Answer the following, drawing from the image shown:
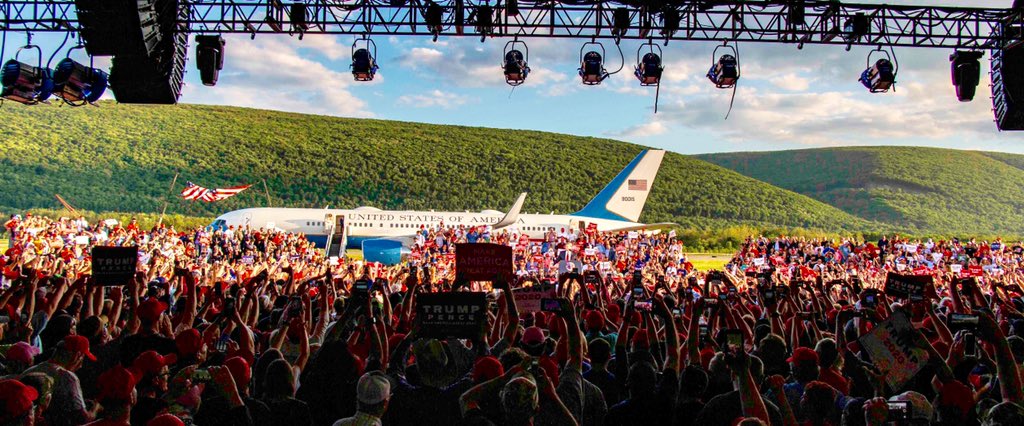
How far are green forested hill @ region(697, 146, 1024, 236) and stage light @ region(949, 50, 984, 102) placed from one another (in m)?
91.8

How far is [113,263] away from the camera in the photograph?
751 cm

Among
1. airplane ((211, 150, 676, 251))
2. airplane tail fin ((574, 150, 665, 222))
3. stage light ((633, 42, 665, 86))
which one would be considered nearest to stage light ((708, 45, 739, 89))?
stage light ((633, 42, 665, 86))

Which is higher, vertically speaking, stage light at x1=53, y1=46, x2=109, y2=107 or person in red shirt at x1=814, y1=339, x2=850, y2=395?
stage light at x1=53, y1=46, x2=109, y2=107

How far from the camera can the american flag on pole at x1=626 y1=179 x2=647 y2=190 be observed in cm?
4456

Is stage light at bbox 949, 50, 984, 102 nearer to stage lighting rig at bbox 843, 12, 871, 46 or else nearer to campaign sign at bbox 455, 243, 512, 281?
stage lighting rig at bbox 843, 12, 871, 46

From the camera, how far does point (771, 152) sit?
14962cm

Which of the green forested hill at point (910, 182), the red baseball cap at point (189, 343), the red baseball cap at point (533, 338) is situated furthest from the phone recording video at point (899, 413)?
the green forested hill at point (910, 182)

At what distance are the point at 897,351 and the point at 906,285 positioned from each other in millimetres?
3719

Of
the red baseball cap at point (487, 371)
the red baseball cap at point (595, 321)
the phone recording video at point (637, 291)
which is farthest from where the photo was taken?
the phone recording video at point (637, 291)

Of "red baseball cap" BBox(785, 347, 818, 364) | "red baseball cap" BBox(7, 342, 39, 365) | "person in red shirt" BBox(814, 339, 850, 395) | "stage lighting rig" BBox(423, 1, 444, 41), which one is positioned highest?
"stage lighting rig" BBox(423, 1, 444, 41)

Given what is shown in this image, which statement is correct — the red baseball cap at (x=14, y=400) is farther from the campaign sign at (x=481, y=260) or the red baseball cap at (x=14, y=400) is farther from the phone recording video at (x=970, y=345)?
the phone recording video at (x=970, y=345)

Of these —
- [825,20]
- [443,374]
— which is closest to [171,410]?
[443,374]

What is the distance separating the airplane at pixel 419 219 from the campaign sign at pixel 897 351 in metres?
26.9

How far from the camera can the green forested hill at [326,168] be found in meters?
78.4
